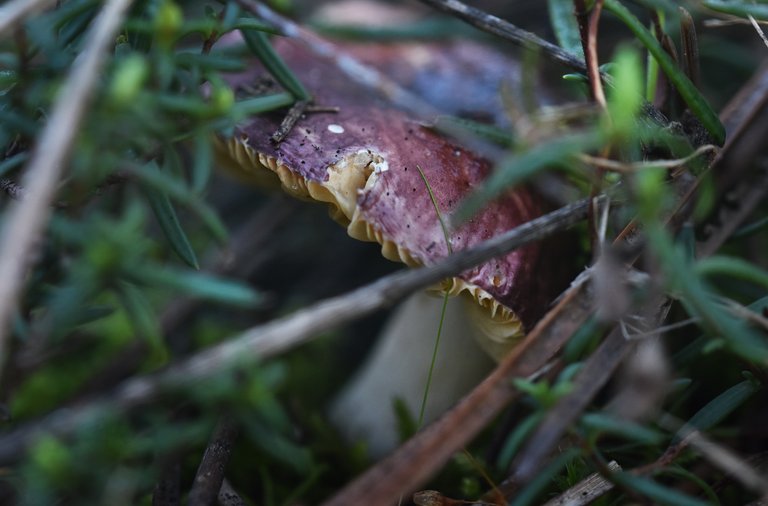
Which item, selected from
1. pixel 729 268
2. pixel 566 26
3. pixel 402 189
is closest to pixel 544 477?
pixel 729 268

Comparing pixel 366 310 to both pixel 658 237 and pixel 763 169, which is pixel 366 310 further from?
pixel 763 169

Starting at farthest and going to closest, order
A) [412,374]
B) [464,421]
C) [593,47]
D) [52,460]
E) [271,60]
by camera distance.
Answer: [412,374]
[271,60]
[593,47]
[464,421]
[52,460]

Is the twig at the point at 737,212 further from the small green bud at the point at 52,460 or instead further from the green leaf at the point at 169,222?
the small green bud at the point at 52,460

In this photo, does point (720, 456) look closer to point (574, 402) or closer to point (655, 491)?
point (655, 491)

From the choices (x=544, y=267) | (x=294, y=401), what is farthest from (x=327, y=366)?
(x=544, y=267)

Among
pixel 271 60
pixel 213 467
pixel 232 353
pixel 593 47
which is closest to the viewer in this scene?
pixel 232 353

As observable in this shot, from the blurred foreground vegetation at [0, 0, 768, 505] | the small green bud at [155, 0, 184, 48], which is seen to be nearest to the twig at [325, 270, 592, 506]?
the blurred foreground vegetation at [0, 0, 768, 505]
